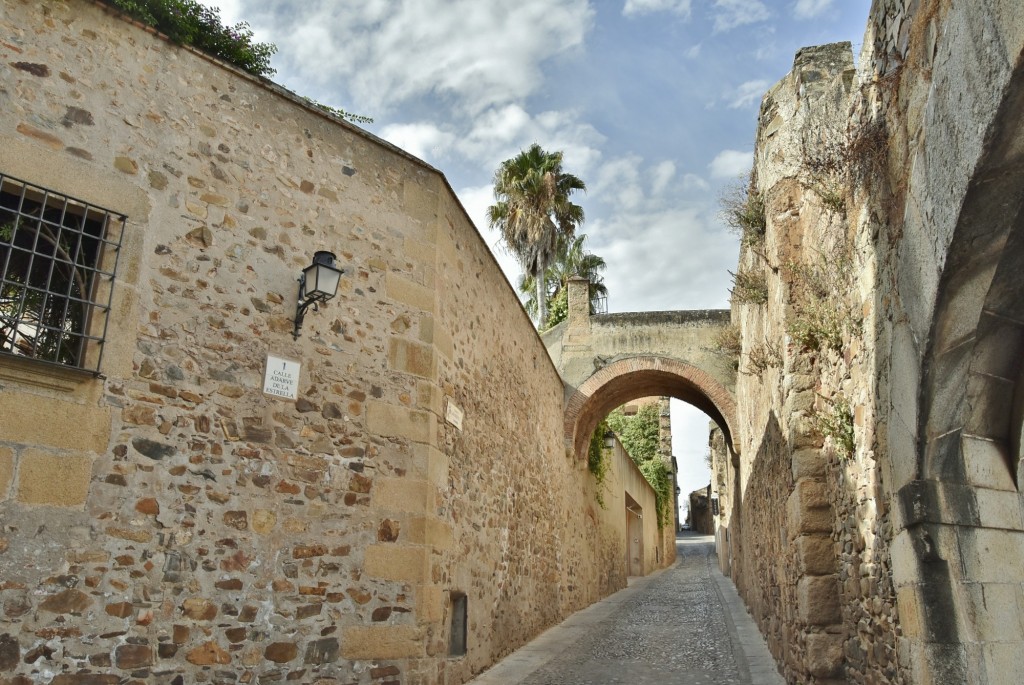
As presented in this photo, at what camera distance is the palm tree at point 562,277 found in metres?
25.8

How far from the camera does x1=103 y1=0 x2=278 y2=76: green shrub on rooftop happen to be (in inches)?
217

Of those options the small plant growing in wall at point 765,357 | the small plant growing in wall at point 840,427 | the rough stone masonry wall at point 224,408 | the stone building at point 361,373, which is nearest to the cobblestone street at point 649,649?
the stone building at point 361,373

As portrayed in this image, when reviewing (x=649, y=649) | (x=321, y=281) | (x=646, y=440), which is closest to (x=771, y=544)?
(x=649, y=649)

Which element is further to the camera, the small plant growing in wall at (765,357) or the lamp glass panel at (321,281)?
the small plant growing in wall at (765,357)

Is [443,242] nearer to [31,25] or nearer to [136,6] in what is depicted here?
[136,6]

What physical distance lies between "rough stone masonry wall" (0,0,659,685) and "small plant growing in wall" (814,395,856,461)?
3.04 meters

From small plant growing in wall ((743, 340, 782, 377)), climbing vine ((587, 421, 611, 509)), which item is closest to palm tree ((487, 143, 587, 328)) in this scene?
climbing vine ((587, 421, 611, 509))

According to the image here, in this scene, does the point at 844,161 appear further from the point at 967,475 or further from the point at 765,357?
the point at 765,357

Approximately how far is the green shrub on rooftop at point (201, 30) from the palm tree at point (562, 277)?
1815 centimetres

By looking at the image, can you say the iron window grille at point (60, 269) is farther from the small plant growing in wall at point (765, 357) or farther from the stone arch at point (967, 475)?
the small plant growing in wall at point (765, 357)

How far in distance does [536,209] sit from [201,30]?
61.2 ft

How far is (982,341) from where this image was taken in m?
3.66

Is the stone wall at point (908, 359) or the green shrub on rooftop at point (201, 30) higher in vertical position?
the green shrub on rooftop at point (201, 30)

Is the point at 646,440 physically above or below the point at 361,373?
above
